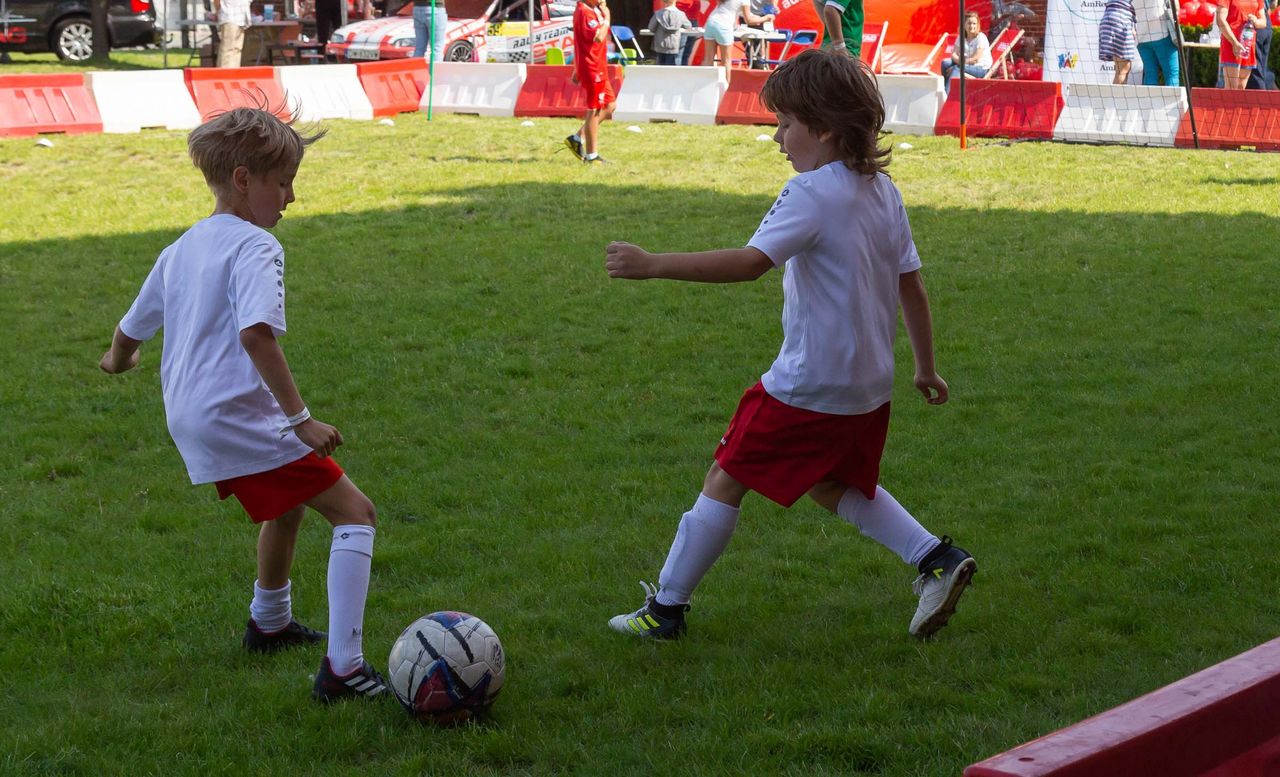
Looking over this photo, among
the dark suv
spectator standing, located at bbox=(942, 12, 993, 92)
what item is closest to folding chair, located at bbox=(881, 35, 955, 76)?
spectator standing, located at bbox=(942, 12, 993, 92)

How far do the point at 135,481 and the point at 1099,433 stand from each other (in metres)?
4.17

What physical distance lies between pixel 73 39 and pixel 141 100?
14.2m

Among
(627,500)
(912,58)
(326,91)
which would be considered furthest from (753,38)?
(627,500)

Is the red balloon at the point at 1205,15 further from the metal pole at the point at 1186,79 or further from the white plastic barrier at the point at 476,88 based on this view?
the white plastic barrier at the point at 476,88

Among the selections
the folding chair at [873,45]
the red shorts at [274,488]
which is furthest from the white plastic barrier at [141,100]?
the red shorts at [274,488]

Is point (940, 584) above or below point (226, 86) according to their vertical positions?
above

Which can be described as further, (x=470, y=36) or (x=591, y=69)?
(x=470, y=36)

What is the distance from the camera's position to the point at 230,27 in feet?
76.7

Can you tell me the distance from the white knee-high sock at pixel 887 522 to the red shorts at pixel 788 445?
18cm

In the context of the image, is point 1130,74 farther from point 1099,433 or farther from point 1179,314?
point 1099,433

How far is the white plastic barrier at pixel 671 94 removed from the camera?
18.2 metres

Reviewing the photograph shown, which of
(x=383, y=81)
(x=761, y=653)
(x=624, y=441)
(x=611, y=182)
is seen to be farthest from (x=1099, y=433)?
(x=383, y=81)

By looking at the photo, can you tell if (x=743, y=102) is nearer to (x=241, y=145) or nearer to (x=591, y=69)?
(x=591, y=69)

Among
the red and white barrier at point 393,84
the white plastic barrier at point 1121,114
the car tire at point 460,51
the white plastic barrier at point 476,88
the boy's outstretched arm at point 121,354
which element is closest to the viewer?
the boy's outstretched arm at point 121,354
